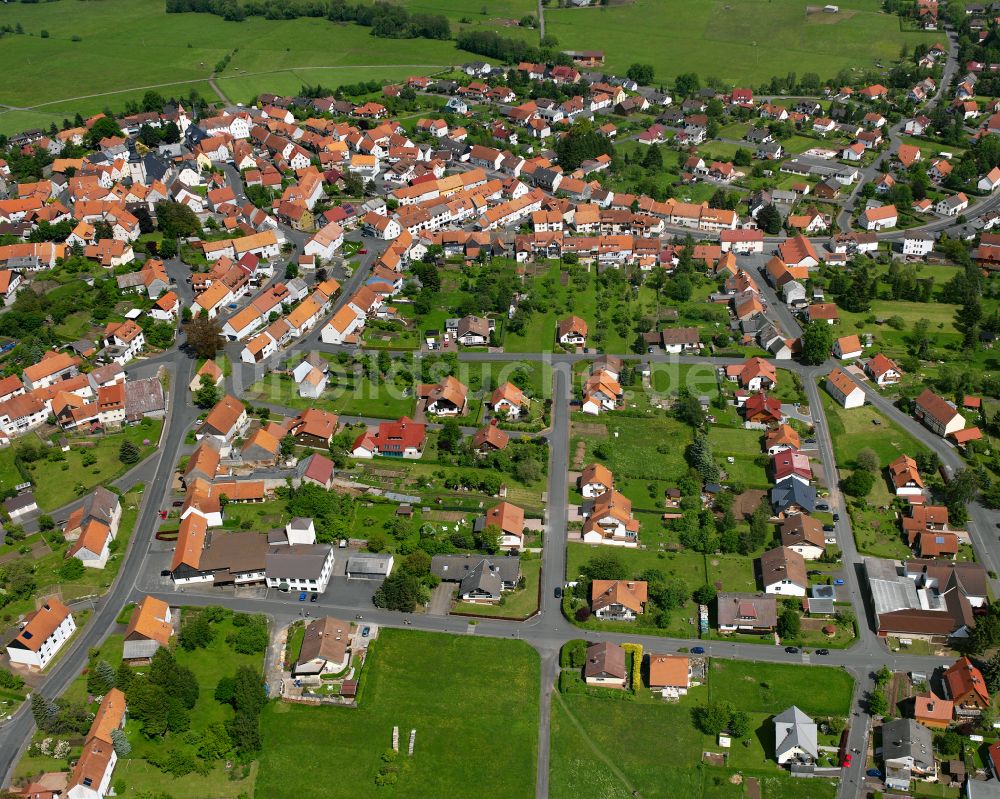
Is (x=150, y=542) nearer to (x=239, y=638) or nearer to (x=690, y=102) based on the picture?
(x=239, y=638)

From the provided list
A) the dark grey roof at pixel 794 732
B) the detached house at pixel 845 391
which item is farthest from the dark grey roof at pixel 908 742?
the detached house at pixel 845 391

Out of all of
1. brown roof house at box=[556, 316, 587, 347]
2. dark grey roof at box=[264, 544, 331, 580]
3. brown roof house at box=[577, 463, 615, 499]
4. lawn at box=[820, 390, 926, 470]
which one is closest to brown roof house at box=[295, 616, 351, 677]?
dark grey roof at box=[264, 544, 331, 580]

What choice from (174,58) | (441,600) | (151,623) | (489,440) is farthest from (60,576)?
(174,58)

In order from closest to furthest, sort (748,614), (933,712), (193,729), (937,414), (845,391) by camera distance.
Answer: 1. (933,712)
2. (193,729)
3. (748,614)
4. (937,414)
5. (845,391)

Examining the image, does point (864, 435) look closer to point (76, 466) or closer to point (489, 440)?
point (489, 440)

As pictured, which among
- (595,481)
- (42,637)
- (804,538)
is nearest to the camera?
(42,637)

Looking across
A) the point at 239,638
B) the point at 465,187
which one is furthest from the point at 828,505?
the point at 465,187
